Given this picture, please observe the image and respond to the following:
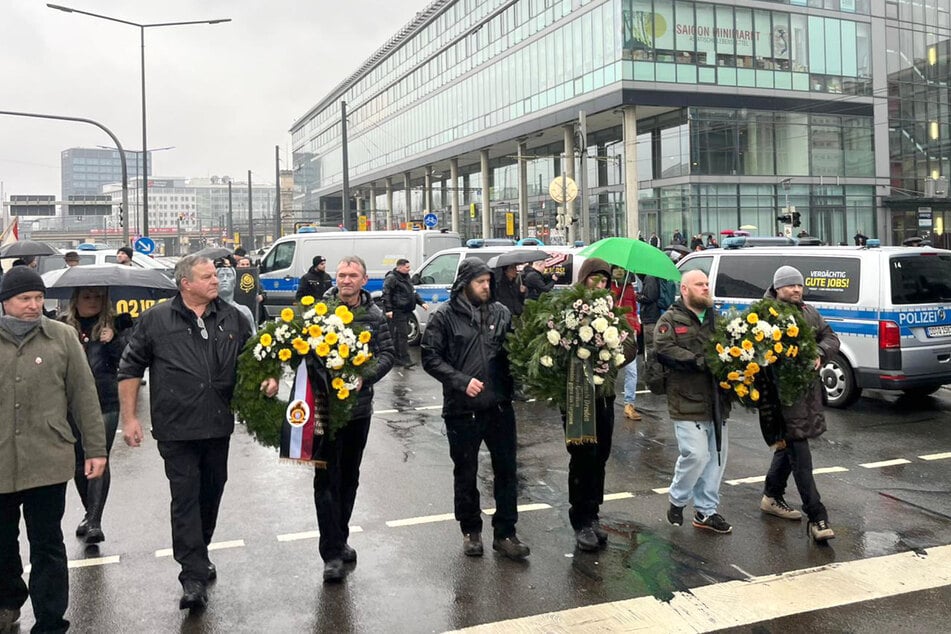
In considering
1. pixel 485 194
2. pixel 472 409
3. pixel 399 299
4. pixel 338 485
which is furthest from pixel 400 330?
pixel 485 194

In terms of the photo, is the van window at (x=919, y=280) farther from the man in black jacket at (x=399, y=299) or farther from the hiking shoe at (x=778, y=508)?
the man in black jacket at (x=399, y=299)

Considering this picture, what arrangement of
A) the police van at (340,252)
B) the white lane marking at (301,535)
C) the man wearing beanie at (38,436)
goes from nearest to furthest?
the man wearing beanie at (38,436)
the white lane marking at (301,535)
the police van at (340,252)

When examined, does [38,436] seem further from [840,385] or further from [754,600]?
[840,385]

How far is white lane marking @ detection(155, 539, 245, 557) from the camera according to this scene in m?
5.93

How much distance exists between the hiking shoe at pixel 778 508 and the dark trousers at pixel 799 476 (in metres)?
0.04

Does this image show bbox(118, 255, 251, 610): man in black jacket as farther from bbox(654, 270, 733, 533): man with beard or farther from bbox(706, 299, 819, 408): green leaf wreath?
bbox(706, 299, 819, 408): green leaf wreath

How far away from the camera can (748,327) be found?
615 cm

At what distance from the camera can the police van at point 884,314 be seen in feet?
33.1

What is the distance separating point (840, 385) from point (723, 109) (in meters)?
30.9

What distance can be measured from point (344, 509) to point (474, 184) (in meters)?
57.6

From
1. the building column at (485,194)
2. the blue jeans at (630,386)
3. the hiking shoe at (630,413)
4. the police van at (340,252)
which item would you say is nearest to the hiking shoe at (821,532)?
the hiking shoe at (630,413)

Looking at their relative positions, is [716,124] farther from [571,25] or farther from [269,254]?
[269,254]

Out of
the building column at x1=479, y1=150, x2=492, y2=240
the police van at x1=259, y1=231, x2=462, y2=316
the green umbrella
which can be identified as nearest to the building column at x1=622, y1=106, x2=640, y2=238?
the building column at x1=479, y1=150, x2=492, y2=240

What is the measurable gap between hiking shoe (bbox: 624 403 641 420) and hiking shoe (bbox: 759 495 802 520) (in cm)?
361
